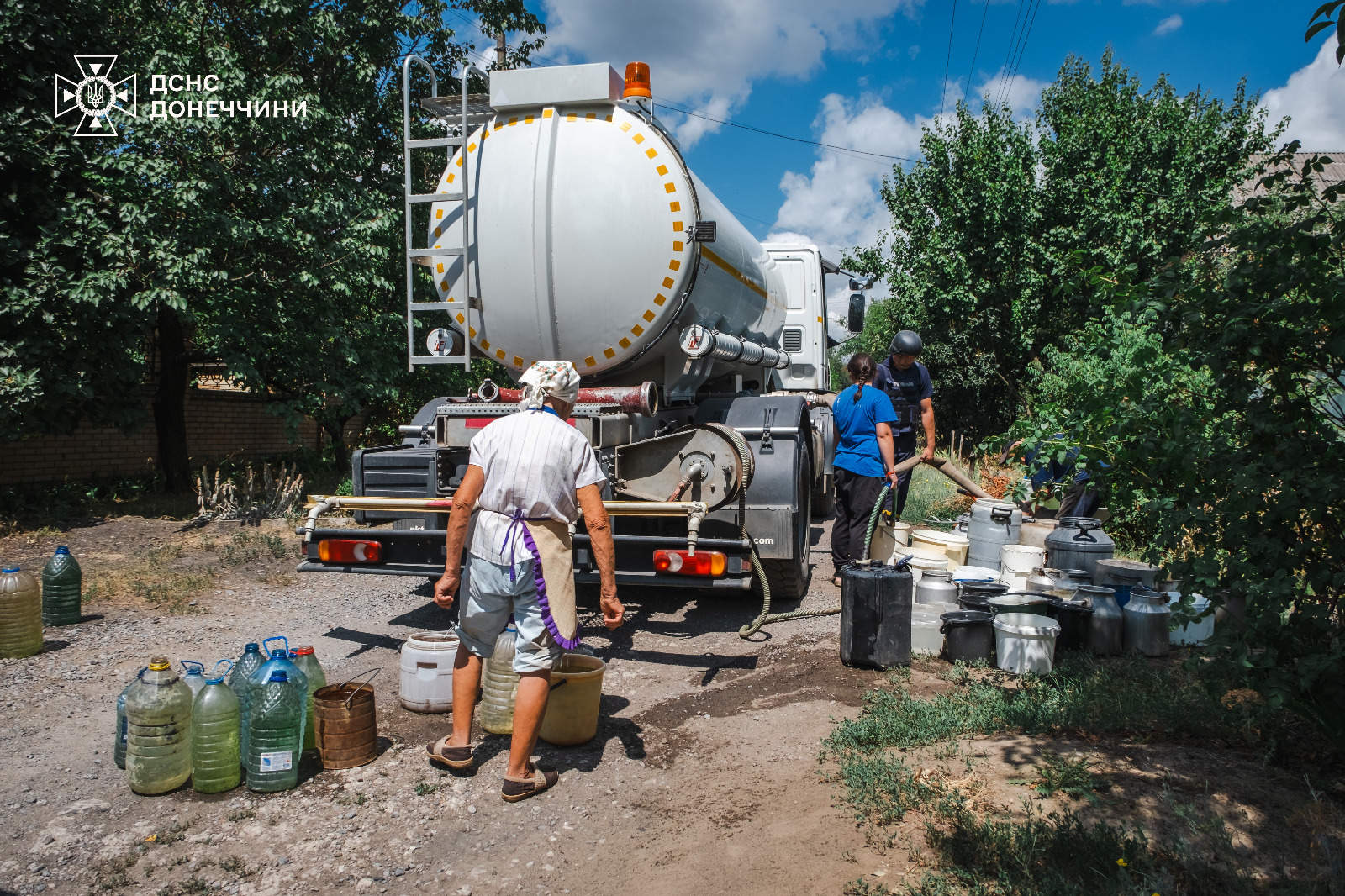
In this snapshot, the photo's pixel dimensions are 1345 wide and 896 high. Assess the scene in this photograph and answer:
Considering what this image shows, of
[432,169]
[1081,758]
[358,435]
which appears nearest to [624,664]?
[1081,758]

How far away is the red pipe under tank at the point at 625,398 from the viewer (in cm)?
484

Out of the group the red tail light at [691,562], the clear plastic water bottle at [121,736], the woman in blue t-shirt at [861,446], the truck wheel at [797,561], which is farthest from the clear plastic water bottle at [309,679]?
the woman in blue t-shirt at [861,446]

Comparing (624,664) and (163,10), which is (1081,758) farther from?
(163,10)

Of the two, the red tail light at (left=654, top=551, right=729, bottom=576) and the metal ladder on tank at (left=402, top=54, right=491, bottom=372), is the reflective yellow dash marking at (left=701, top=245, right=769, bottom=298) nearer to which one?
the metal ladder on tank at (left=402, top=54, right=491, bottom=372)

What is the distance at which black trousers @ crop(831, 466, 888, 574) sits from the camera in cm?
598

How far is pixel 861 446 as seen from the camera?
6.00 meters

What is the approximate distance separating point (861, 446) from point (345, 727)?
3.88m

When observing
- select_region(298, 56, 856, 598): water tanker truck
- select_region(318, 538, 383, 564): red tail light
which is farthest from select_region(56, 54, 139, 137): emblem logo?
select_region(318, 538, 383, 564): red tail light

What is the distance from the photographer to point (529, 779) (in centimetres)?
331

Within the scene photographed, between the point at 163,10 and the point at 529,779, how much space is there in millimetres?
11672

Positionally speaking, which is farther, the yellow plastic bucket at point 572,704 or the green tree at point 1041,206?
the green tree at point 1041,206

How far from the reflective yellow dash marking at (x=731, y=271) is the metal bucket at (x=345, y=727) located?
3145mm

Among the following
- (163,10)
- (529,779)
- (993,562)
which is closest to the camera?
(529,779)

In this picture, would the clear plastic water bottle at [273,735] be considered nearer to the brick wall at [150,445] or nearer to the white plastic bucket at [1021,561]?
the white plastic bucket at [1021,561]
